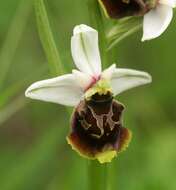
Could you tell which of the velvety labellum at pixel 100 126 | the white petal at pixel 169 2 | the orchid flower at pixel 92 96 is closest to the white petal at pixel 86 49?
the orchid flower at pixel 92 96

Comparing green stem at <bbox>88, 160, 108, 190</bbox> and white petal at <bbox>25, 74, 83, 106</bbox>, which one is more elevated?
white petal at <bbox>25, 74, 83, 106</bbox>

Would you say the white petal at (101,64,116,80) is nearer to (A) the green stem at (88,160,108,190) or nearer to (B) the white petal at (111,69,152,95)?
(B) the white petal at (111,69,152,95)

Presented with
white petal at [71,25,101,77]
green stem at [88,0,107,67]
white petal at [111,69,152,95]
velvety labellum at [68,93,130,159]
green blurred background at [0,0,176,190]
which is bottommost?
green blurred background at [0,0,176,190]

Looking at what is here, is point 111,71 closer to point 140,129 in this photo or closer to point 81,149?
point 81,149

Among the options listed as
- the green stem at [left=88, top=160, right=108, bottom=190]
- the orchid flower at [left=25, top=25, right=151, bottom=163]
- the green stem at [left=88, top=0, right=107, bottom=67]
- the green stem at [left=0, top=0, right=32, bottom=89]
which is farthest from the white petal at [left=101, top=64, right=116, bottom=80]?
the green stem at [left=0, top=0, right=32, bottom=89]

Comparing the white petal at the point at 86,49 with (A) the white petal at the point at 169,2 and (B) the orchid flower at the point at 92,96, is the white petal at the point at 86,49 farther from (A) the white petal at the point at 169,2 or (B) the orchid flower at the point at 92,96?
(A) the white petal at the point at 169,2

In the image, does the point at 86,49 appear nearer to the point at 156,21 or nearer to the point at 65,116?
the point at 156,21
